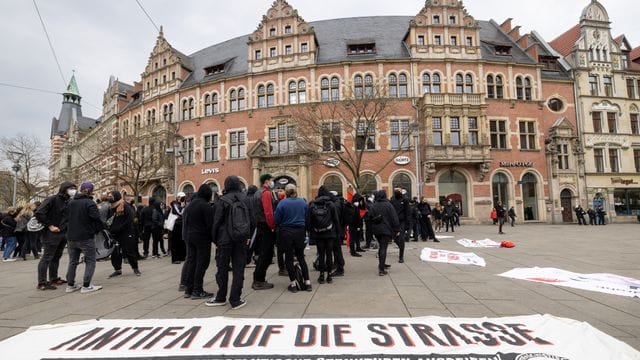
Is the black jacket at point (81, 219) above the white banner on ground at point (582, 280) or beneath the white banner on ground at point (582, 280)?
above

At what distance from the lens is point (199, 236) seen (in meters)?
5.20

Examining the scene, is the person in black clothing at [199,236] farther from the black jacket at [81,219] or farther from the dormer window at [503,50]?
the dormer window at [503,50]

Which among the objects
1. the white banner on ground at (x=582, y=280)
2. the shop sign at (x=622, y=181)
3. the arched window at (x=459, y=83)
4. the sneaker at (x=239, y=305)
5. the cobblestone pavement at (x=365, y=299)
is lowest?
the white banner on ground at (x=582, y=280)

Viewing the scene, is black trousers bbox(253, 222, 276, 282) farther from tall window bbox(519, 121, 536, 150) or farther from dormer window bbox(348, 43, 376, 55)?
tall window bbox(519, 121, 536, 150)

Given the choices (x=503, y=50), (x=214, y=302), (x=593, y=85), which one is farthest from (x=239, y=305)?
(x=593, y=85)

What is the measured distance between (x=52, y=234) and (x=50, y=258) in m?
0.50

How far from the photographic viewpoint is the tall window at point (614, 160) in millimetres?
26734

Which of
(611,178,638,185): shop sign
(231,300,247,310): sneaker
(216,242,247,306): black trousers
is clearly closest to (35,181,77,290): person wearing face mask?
(216,242,247,306): black trousers

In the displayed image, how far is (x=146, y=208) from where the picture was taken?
10.6m

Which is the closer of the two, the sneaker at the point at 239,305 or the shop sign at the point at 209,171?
the sneaker at the point at 239,305

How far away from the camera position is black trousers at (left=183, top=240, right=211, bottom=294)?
5117 mm

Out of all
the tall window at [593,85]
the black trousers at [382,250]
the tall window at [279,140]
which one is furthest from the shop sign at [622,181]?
the black trousers at [382,250]

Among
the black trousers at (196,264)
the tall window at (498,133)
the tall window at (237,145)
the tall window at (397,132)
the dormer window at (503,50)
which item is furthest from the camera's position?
the dormer window at (503,50)

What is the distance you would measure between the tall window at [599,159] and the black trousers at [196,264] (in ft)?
110
